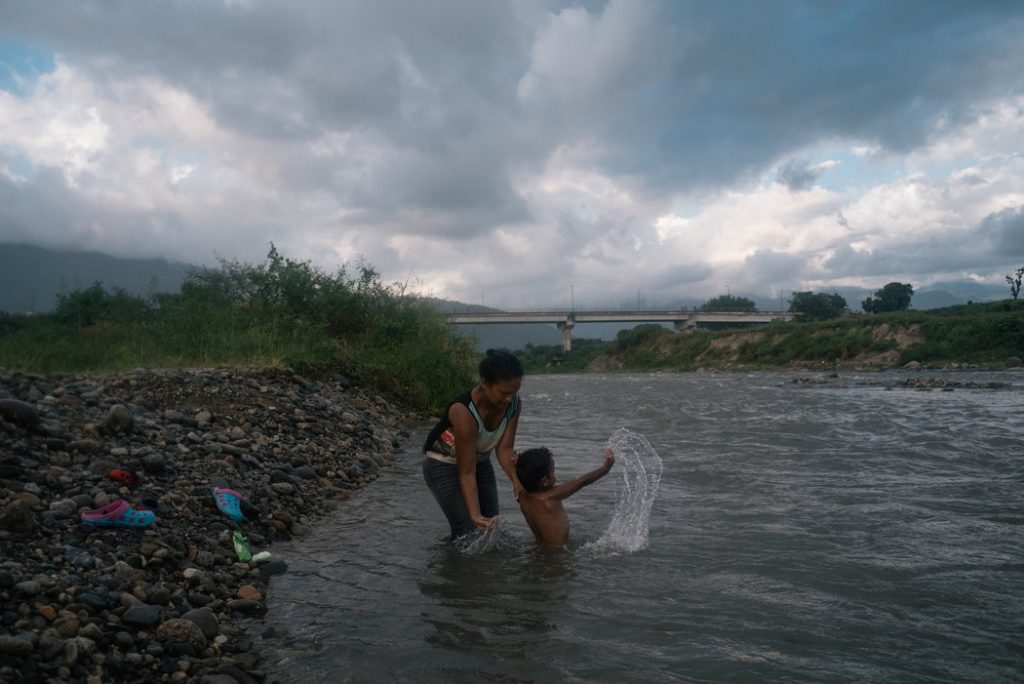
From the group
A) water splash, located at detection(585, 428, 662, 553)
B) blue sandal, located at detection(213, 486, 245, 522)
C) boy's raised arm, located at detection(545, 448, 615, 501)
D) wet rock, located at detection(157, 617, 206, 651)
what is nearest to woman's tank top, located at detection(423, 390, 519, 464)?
boy's raised arm, located at detection(545, 448, 615, 501)

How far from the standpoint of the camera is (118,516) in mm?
4551

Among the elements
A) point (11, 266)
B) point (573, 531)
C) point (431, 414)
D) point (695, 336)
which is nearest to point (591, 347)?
point (695, 336)

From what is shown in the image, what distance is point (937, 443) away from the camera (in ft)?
34.9

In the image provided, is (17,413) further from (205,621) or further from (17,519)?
(205,621)

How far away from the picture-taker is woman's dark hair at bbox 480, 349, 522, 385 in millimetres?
4750

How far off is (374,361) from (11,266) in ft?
680

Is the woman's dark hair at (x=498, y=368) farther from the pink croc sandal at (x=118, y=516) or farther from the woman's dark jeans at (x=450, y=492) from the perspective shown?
the pink croc sandal at (x=118, y=516)

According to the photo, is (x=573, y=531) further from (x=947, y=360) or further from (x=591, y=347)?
(x=591, y=347)

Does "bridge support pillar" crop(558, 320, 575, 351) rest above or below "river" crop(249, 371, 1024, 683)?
above

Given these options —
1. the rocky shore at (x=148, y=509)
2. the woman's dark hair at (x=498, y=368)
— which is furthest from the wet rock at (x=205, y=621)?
the woman's dark hair at (x=498, y=368)

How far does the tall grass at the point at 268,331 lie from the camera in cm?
1197

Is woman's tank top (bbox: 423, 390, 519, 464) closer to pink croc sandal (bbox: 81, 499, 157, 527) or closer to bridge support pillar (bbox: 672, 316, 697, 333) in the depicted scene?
pink croc sandal (bbox: 81, 499, 157, 527)

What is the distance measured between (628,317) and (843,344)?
4508 centimetres

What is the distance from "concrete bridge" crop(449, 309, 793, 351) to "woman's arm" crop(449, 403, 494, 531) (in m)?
79.3
